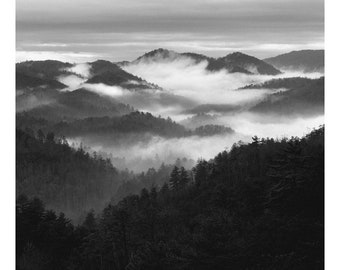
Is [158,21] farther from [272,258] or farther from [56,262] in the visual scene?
[56,262]

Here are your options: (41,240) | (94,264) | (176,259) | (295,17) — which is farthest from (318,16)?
(41,240)

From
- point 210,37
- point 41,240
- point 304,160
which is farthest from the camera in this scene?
point 41,240
